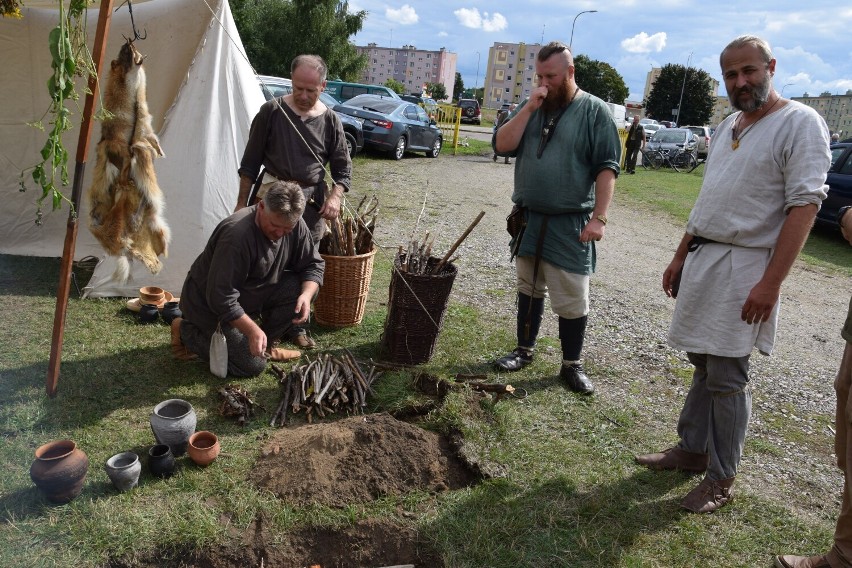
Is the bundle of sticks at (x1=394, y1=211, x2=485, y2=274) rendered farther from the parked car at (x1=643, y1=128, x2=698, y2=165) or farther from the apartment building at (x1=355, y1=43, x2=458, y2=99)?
the apartment building at (x1=355, y1=43, x2=458, y2=99)

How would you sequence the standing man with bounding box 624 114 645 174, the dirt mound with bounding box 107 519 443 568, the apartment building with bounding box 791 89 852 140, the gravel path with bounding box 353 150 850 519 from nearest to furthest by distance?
1. the dirt mound with bounding box 107 519 443 568
2. the gravel path with bounding box 353 150 850 519
3. the standing man with bounding box 624 114 645 174
4. the apartment building with bounding box 791 89 852 140

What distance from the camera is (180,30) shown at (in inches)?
189

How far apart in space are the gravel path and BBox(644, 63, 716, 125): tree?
164 feet

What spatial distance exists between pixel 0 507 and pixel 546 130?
329 cm

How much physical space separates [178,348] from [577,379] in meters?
2.61

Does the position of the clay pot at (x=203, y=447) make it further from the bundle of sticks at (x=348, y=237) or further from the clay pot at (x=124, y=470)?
the bundle of sticks at (x=348, y=237)

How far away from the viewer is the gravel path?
338 centimetres

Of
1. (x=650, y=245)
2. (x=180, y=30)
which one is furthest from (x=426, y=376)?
(x=650, y=245)

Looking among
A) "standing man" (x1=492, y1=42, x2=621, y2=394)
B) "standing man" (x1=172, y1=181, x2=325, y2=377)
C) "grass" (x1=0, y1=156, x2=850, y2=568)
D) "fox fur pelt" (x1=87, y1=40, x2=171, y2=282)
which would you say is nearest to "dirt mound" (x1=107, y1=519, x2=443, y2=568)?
"grass" (x1=0, y1=156, x2=850, y2=568)

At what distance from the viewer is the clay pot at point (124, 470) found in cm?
257

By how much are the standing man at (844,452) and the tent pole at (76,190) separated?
10.8ft

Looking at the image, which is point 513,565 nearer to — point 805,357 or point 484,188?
point 805,357

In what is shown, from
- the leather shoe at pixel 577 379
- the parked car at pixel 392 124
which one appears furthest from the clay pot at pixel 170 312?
the parked car at pixel 392 124

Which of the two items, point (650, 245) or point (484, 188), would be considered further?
point (484, 188)
